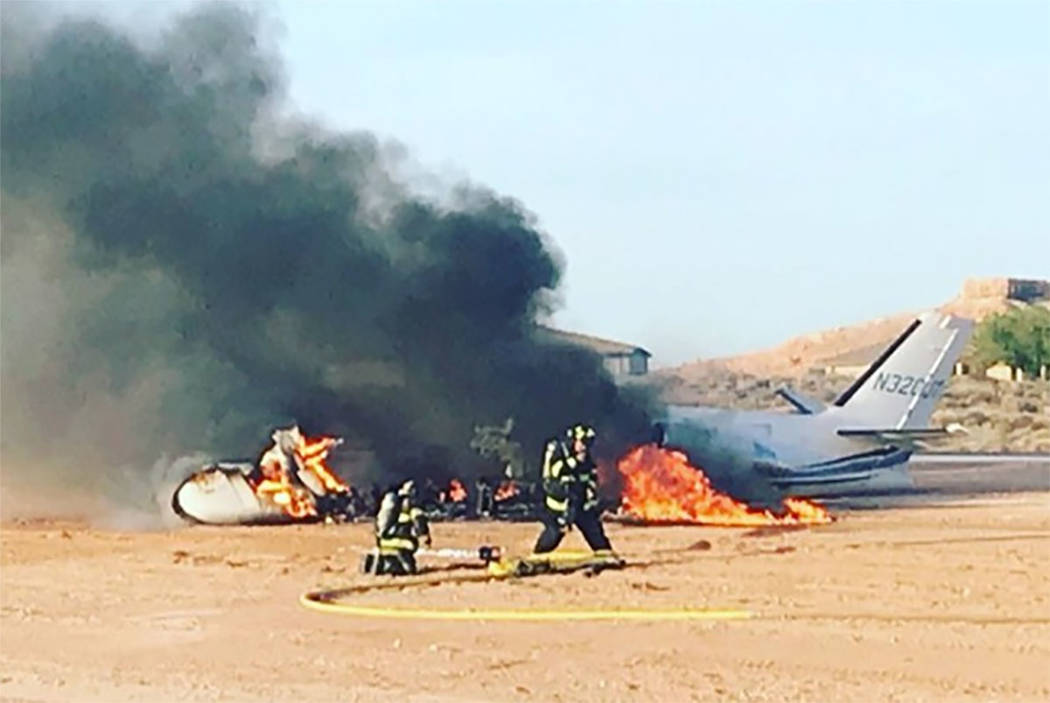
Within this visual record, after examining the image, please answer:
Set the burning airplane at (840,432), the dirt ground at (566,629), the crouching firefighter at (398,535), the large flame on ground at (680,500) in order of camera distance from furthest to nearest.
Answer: the burning airplane at (840,432)
the large flame on ground at (680,500)
the crouching firefighter at (398,535)
the dirt ground at (566,629)

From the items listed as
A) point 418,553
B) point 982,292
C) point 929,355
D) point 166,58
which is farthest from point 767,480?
point 982,292

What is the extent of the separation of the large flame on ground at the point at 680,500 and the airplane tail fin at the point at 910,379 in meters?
3.55

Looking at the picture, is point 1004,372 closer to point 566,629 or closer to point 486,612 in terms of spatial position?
point 486,612

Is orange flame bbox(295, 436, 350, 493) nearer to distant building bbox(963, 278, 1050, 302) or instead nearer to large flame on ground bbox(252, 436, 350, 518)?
large flame on ground bbox(252, 436, 350, 518)

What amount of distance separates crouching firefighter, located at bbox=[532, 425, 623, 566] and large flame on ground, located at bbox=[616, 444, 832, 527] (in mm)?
9058

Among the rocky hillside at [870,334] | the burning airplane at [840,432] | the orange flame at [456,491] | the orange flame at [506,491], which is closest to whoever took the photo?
the orange flame at [506,491]

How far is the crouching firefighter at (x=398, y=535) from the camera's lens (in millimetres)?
23266

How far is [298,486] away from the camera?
108ft

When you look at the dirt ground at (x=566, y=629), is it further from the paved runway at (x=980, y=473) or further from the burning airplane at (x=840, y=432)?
the paved runway at (x=980, y=473)

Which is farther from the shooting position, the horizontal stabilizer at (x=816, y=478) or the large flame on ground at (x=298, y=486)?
the horizontal stabilizer at (x=816, y=478)

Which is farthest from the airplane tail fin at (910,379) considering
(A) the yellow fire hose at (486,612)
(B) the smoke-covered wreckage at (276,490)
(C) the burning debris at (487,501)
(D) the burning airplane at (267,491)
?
(A) the yellow fire hose at (486,612)

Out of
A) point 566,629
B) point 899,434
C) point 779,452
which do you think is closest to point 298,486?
point 779,452

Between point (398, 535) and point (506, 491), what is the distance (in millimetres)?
12320

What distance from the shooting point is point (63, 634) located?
1898 centimetres
